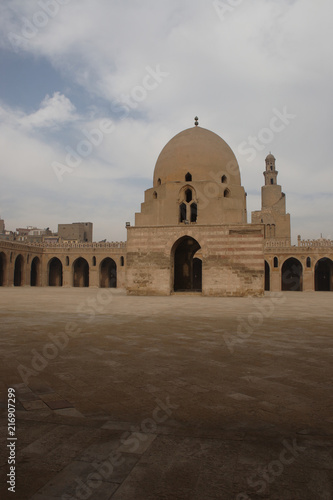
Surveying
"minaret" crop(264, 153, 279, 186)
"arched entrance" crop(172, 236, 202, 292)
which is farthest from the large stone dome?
"minaret" crop(264, 153, 279, 186)

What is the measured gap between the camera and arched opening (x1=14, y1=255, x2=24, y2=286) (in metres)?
33.7

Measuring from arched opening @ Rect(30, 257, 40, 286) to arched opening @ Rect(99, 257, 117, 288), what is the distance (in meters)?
6.16

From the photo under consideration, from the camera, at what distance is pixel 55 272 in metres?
39.0

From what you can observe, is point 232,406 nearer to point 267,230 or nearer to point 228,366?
point 228,366

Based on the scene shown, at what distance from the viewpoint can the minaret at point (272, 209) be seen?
41.7m

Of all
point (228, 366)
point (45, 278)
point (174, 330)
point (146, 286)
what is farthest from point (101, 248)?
point (228, 366)

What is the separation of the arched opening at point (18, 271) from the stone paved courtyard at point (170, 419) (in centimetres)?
3014

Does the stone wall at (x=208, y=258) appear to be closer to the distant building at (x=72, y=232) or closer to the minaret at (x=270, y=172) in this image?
the distant building at (x=72, y=232)

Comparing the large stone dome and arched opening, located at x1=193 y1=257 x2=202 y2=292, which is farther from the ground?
the large stone dome

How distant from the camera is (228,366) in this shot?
4102 mm

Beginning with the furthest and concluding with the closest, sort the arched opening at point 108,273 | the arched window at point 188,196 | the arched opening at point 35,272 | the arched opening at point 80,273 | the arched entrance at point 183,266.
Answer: the arched opening at point 80,273 < the arched opening at point 108,273 < the arched opening at point 35,272 < the arched entrance at point 183,266 < the arched window at point 188,196

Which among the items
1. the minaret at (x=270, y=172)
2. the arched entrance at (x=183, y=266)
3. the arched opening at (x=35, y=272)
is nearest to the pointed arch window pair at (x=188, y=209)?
the arched entrance at (x=183, y=266)

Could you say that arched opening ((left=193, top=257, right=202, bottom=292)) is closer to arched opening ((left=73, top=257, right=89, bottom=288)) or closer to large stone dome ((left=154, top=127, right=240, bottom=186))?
arched opening ((left=73, top=257, right=89, bottom=288))

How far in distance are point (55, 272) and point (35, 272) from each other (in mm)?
2911
